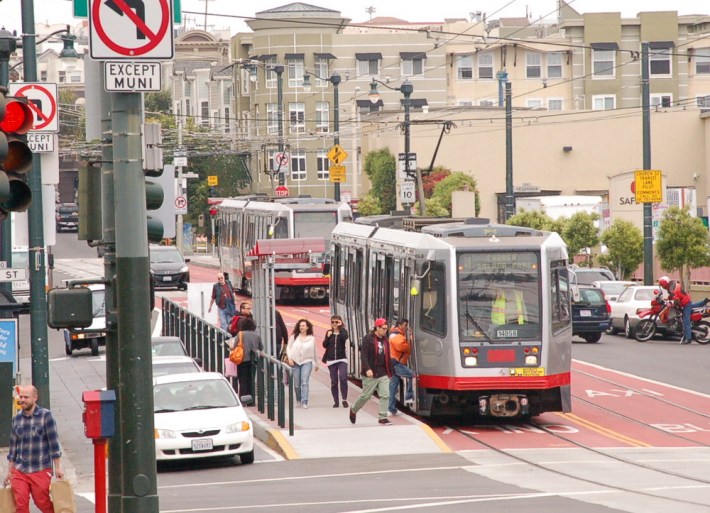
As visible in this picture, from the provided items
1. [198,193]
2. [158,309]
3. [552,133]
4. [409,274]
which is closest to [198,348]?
[409,274]

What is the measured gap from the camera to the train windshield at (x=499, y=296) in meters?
23.2

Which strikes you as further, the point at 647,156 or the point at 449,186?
the point at 449,186

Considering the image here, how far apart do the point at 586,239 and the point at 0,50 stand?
3290 centimetres

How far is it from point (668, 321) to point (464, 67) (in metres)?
59.6

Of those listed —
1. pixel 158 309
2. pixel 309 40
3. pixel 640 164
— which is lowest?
pixel 158 309

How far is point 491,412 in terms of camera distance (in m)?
23.4

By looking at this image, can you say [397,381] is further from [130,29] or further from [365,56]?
[365,56]

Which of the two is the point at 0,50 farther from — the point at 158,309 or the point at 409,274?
the point at 158,309

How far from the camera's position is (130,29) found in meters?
10.6

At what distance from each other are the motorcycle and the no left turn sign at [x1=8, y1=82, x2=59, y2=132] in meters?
21.7

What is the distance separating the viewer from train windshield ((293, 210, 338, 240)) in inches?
1788

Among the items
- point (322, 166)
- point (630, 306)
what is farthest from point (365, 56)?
point (630, 306)

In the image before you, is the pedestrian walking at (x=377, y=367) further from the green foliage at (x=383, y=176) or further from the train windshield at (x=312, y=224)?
the green foliage at (x=383, y=176)

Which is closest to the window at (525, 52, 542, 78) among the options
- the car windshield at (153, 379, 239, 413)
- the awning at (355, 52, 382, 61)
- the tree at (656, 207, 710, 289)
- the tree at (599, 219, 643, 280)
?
the awning at (355, 52, 382, 61)
